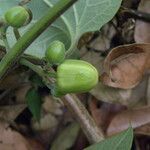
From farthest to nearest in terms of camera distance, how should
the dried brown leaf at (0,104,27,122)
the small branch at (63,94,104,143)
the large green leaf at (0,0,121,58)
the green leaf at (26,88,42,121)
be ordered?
the dried brown leaf at (0,104,27,122) < the green leaf at (26,88,42,121) < the small branch at (63,94,104,143) < the large green leaf at (0,0,121,58)

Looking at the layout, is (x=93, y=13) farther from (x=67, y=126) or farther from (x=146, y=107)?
(x=67, y=126)

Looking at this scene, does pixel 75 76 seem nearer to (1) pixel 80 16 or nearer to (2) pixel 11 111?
(1) pixel 80 16

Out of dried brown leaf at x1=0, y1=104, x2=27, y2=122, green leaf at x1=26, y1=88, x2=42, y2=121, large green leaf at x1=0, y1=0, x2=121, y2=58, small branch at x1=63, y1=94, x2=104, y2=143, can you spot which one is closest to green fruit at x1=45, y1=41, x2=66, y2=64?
large green leaf at x1=0, y1=0, x2=121, y2=58

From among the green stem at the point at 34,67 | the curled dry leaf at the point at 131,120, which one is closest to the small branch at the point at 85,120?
the curled dry leaf at the point at 131,120

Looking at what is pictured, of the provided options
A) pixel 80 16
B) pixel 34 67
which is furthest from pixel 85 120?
pixel 34 67

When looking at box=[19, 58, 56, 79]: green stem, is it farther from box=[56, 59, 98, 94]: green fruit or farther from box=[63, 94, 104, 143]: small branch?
box=[63, 94, 104, 143]: small branch

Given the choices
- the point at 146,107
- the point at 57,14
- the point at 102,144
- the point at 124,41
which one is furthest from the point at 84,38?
the point at 57,14
